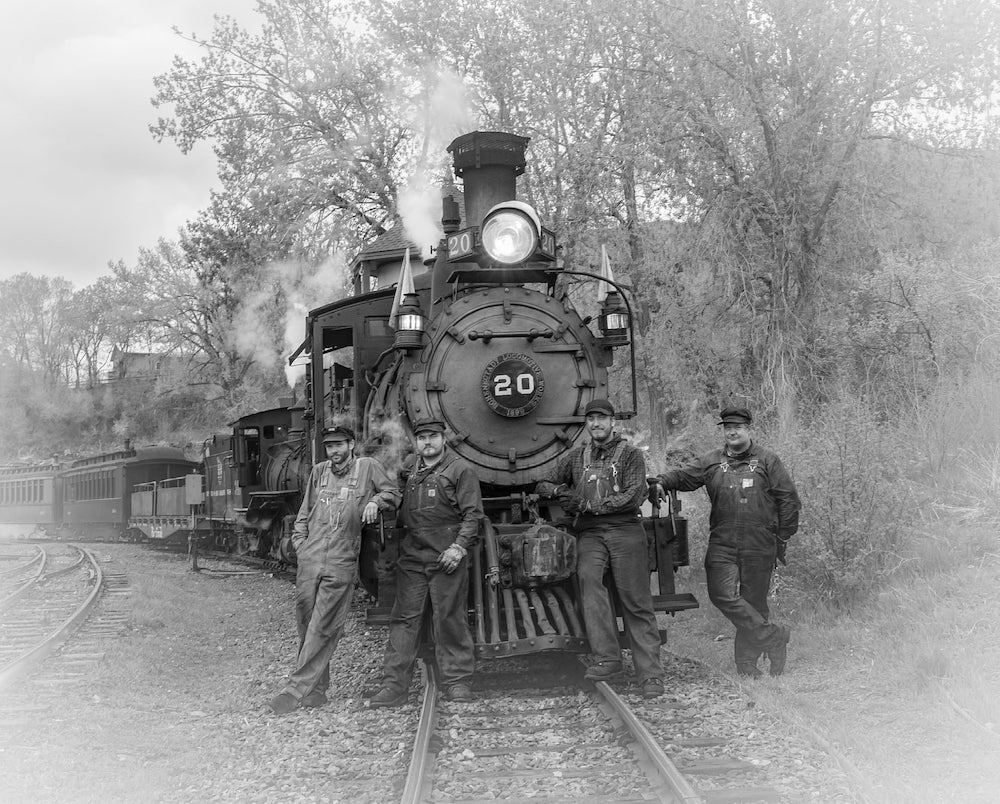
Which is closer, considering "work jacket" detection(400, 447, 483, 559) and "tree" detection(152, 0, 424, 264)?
"work jacket" detection(400, 447, 483, 559)

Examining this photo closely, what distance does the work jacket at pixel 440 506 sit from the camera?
6.08 m

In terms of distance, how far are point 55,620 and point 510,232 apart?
6.57m

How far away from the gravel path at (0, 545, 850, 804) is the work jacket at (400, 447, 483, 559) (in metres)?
0.99

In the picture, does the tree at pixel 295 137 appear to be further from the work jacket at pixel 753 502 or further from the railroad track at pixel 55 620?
the work jacket at pixel 753 502

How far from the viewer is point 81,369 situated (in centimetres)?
5638

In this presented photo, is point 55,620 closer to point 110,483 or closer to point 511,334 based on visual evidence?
point 511,334

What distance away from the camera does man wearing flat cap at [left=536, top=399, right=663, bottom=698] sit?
19.8 feet

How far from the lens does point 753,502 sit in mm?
6359

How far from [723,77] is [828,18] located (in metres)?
1.19

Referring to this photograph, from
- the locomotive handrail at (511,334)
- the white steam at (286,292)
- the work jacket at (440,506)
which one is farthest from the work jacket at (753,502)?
the white steam at (286,292)

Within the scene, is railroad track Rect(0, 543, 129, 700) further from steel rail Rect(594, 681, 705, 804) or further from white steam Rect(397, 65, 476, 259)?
white steam Rect(397, 65, 476, 259)

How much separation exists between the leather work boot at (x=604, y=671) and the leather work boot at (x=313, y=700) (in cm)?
157

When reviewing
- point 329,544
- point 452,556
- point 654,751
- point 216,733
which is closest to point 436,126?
point 329,544

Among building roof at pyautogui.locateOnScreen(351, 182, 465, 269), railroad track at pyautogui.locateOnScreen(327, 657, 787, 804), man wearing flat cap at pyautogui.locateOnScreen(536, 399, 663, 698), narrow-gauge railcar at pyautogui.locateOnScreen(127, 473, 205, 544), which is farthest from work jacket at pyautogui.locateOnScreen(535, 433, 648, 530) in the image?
narrow-gauge railcar at pyautogui.locateOnScreen(127, 473, 205, 544)
